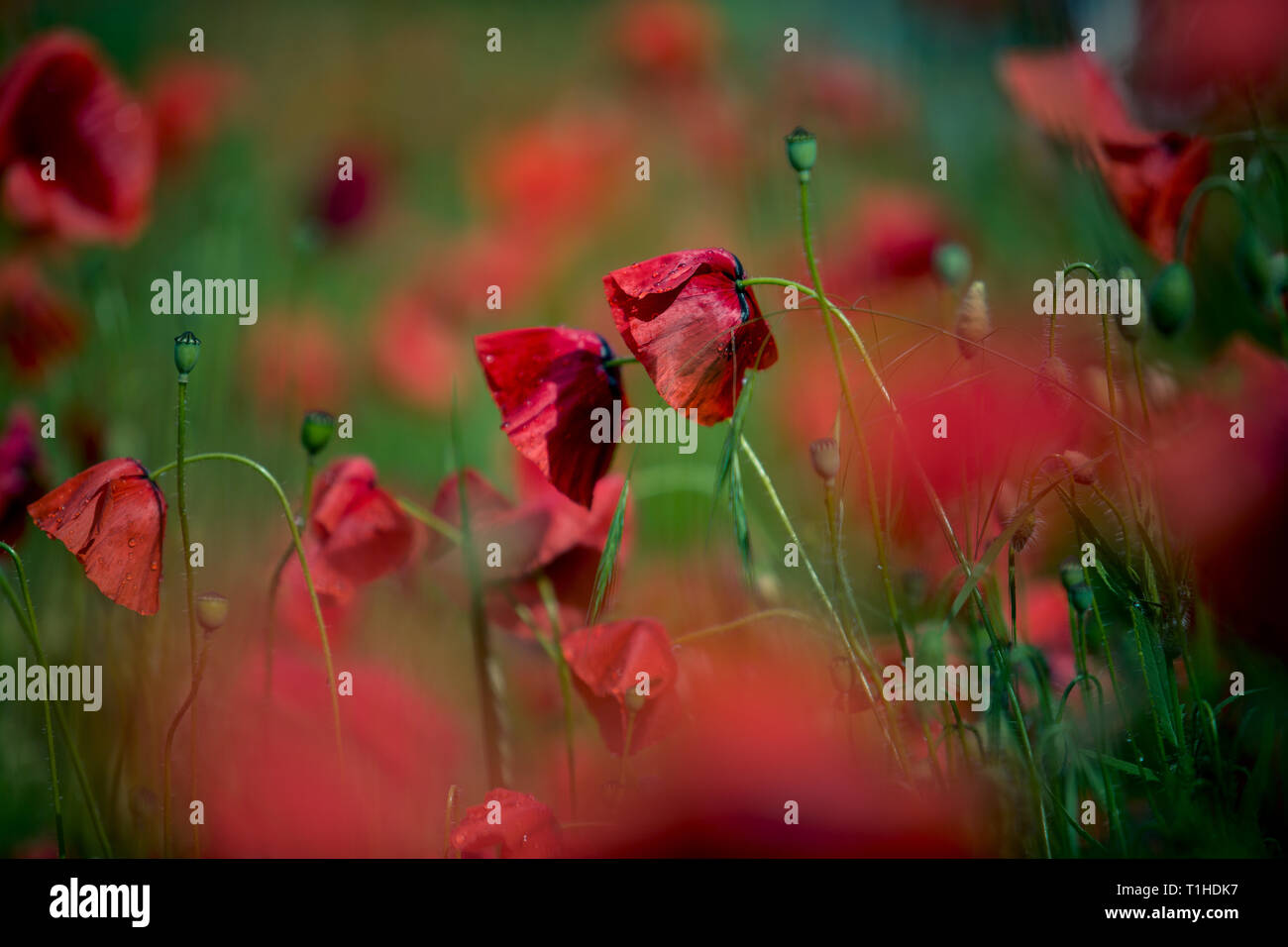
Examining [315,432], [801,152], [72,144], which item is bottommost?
[315,432]

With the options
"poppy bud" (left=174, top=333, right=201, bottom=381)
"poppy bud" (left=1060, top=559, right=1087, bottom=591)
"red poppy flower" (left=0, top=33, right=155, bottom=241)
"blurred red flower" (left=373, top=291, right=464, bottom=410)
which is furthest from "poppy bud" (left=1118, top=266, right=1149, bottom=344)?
"red poppy flower" (left=0, top=33, right=155, bottom=241)

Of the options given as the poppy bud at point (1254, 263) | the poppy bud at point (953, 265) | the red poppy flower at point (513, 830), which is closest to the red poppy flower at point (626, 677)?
the red poppy flower at point (513, 830)

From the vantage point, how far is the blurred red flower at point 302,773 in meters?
0.70

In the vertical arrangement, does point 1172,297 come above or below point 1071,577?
above

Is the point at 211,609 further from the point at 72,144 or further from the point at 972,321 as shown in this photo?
the point at 972,321

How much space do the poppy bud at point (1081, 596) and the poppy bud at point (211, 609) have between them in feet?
1.79

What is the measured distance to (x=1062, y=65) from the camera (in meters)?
0.71

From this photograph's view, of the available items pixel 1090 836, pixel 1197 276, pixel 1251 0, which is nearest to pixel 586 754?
pixel 1090 836

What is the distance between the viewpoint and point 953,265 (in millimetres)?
713

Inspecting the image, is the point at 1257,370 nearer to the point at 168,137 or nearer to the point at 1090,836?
the point at 1090,836

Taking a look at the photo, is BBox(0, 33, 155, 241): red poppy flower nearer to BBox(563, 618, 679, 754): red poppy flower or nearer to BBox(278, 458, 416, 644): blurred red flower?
BBox(278, 458, 416, 644): blurred red flower

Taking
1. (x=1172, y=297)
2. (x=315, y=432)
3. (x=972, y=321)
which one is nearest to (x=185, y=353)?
(x=315, y=432)

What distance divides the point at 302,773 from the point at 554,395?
0.32m

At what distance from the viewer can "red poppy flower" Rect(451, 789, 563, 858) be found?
0.65 m
